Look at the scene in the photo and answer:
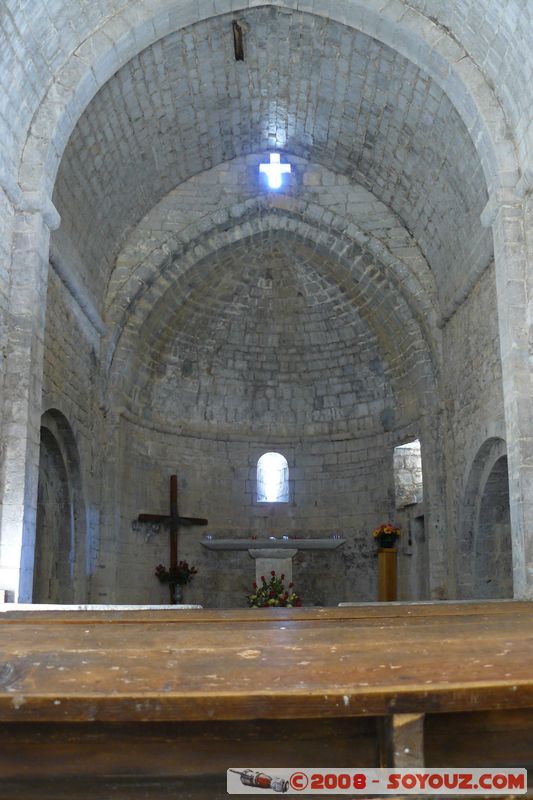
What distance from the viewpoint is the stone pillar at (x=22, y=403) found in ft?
24.4

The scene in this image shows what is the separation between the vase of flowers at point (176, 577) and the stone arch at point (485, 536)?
5065 mm

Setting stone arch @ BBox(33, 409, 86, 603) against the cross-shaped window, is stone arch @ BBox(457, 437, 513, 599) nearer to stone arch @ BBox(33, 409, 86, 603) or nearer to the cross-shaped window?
stone arch @ BBox(33, 409, 86, 603)

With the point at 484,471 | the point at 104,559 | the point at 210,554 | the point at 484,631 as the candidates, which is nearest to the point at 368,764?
the point at 484,631

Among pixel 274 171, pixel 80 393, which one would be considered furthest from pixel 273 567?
pixel 274 171

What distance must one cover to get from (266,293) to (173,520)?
4.77 meters

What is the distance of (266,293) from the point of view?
15.4 meters

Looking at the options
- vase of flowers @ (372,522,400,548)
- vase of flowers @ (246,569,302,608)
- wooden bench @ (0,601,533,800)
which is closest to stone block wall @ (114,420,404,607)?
vase of flowers @ (372,522,400,548)

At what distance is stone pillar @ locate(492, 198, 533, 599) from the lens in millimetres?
7703

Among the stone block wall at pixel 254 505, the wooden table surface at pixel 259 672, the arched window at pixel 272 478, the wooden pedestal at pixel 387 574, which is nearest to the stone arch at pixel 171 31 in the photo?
the stone block wall at pixel 254 505

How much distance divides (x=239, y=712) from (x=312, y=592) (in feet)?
45.0

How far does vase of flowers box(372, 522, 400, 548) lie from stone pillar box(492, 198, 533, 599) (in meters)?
5.95

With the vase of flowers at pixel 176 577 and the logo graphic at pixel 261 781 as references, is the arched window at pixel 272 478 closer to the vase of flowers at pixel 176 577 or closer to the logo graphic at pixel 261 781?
the vase of flowers at pixel 176 577

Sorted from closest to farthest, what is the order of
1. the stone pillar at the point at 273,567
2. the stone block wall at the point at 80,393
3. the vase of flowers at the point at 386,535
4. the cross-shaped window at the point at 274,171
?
the stone block wall at the point at 80,393 → the stone pillar at the point at 273,567 → the cross-shaped window at the point at 274,171 → the vase of flowers at the point at 386,535

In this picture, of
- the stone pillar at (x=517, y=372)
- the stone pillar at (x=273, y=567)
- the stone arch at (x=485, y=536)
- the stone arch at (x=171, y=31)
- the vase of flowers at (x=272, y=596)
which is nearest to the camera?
the stone pillar at (x=517, y=372)
